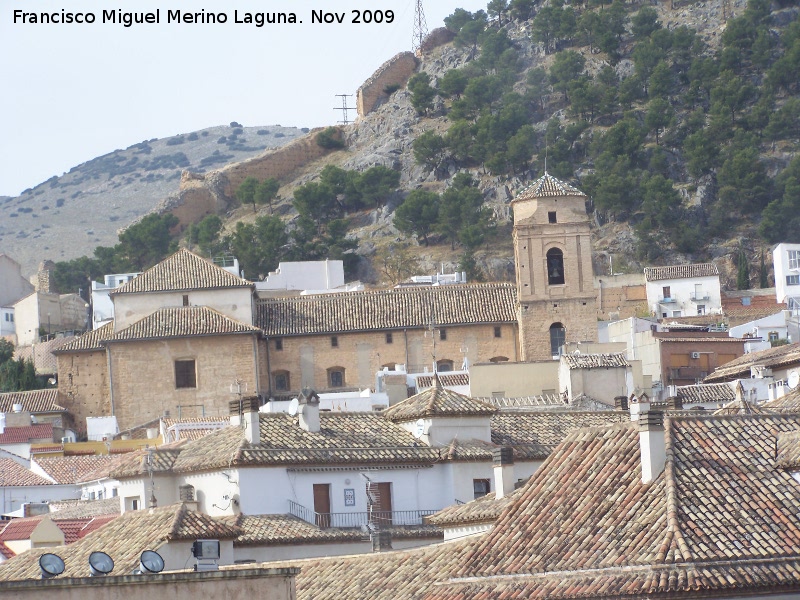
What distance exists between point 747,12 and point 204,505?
84.4 m

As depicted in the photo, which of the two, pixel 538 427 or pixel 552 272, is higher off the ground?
pixel 552 272

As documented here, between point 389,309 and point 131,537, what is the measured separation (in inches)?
1531

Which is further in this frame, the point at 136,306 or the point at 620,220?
the point at 620,220

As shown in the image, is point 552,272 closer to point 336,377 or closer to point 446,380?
point 336,377

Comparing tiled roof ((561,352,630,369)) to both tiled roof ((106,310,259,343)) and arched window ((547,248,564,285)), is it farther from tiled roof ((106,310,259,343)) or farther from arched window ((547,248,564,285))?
tiled roof ((106,310,259,343))

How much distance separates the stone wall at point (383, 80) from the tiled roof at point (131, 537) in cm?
8835

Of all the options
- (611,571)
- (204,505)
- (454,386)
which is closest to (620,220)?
(454,386)

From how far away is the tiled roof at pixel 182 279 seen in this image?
224 ft

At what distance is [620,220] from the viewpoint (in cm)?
9738

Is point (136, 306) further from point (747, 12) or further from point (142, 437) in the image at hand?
point (747, 12)

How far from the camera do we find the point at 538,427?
3875 cm

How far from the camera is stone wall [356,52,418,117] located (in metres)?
117

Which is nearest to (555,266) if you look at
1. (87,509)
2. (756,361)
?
(756,361)

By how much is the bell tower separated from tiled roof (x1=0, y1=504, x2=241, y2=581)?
35.4 meters
